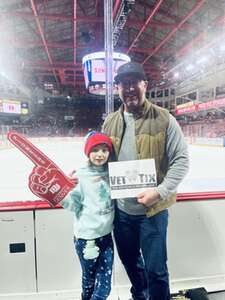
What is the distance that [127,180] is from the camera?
106cm

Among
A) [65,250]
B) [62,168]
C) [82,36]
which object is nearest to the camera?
[65,250]

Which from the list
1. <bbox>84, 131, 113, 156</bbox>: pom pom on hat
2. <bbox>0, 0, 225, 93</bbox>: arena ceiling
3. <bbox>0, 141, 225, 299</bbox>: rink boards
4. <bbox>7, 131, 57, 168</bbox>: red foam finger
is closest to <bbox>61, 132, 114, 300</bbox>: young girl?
<bbox>84, 131, 113, 156</bbox>: pom pom on hat

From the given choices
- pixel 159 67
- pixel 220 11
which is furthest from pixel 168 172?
pixel 220 11

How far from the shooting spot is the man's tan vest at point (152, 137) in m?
1.03

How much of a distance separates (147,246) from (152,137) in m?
0.46

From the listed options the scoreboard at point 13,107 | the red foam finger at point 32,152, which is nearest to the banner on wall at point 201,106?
the red foam finger at point 32,152

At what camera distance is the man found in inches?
40.0

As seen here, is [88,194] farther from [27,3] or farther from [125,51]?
[27,3]

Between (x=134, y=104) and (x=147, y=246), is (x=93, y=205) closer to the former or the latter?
(x=147, y=246)

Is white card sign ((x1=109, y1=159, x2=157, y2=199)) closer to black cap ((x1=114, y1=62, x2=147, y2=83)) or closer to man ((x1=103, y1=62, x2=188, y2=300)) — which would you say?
man ((x1=103, y1=62, x2=188, y2=300))

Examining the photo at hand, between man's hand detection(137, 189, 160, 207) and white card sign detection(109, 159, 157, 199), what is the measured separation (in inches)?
1.6

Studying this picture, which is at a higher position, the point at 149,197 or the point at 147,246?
the point at 149,197

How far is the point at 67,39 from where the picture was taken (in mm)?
2047

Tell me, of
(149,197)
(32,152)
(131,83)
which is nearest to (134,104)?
(131,83)
